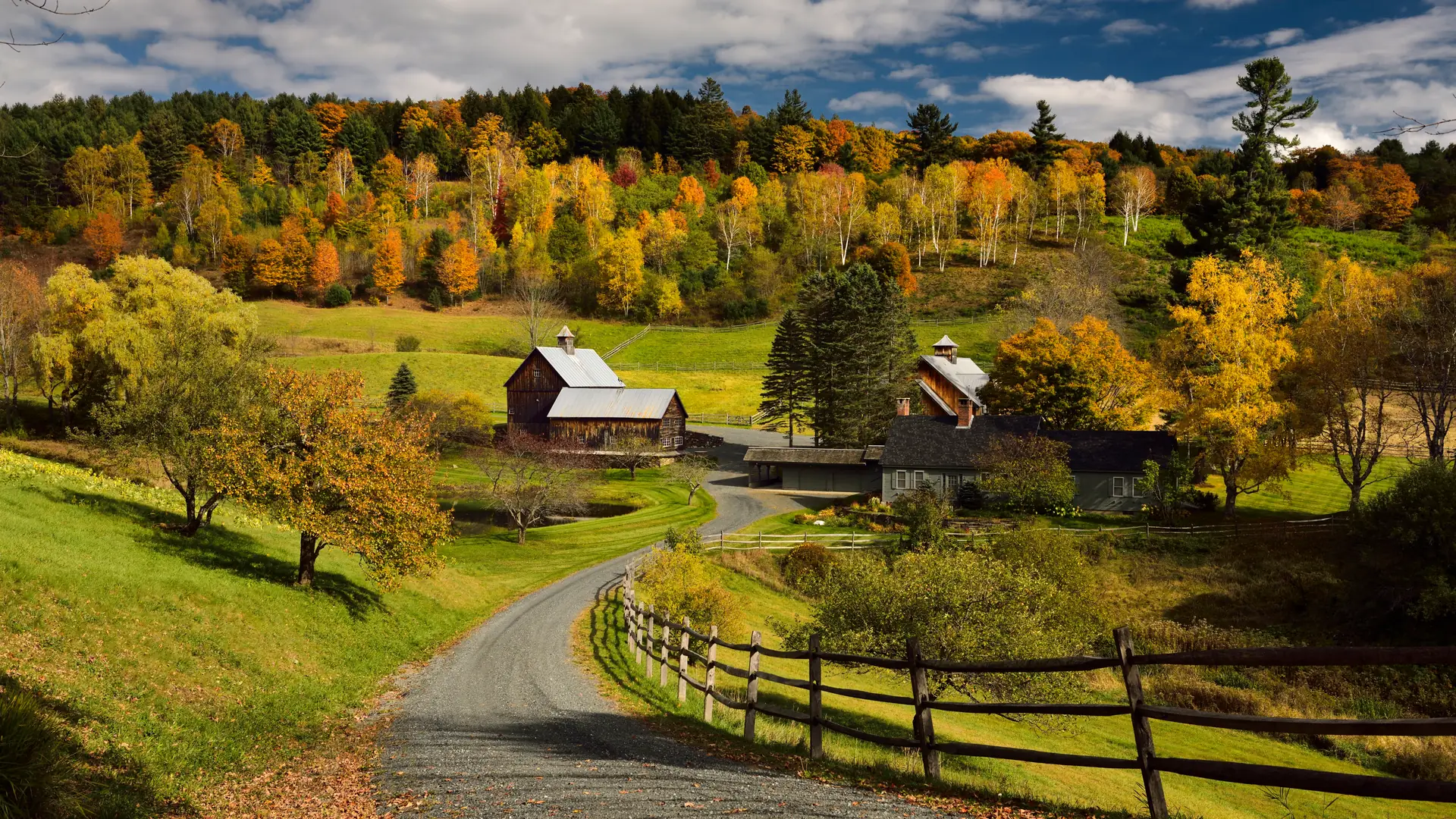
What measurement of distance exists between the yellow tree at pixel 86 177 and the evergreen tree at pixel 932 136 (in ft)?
469

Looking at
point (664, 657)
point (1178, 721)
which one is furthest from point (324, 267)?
point (1178, 721)

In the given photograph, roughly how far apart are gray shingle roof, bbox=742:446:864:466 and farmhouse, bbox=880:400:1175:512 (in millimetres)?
4760

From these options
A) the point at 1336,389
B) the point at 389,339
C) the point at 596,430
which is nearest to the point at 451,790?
the point at 1336,389

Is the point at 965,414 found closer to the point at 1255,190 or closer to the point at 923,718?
the point at 1255,190

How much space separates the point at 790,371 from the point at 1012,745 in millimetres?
57108

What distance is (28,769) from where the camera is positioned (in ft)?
22.3

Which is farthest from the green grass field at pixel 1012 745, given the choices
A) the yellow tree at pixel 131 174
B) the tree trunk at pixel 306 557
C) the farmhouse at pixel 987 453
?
the yellow tree at pixel 131 174

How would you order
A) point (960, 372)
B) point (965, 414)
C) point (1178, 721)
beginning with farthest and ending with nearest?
1. point (960, 372)
2. point (965, 414)
3. point (1178, 721)

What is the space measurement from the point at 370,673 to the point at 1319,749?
98.2 feet

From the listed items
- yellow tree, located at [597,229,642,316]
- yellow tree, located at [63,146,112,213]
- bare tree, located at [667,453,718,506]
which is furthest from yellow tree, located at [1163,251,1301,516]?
yellow tree, located at [63,146,112,213]

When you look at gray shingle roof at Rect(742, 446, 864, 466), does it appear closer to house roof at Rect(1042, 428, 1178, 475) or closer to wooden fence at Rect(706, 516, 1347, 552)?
house roof at Rect(1042, 428, 1178, 475)

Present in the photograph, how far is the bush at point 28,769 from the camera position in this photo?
6.62 meters

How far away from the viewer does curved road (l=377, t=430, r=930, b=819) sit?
9422 millimetres

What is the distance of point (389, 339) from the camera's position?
106 meters
